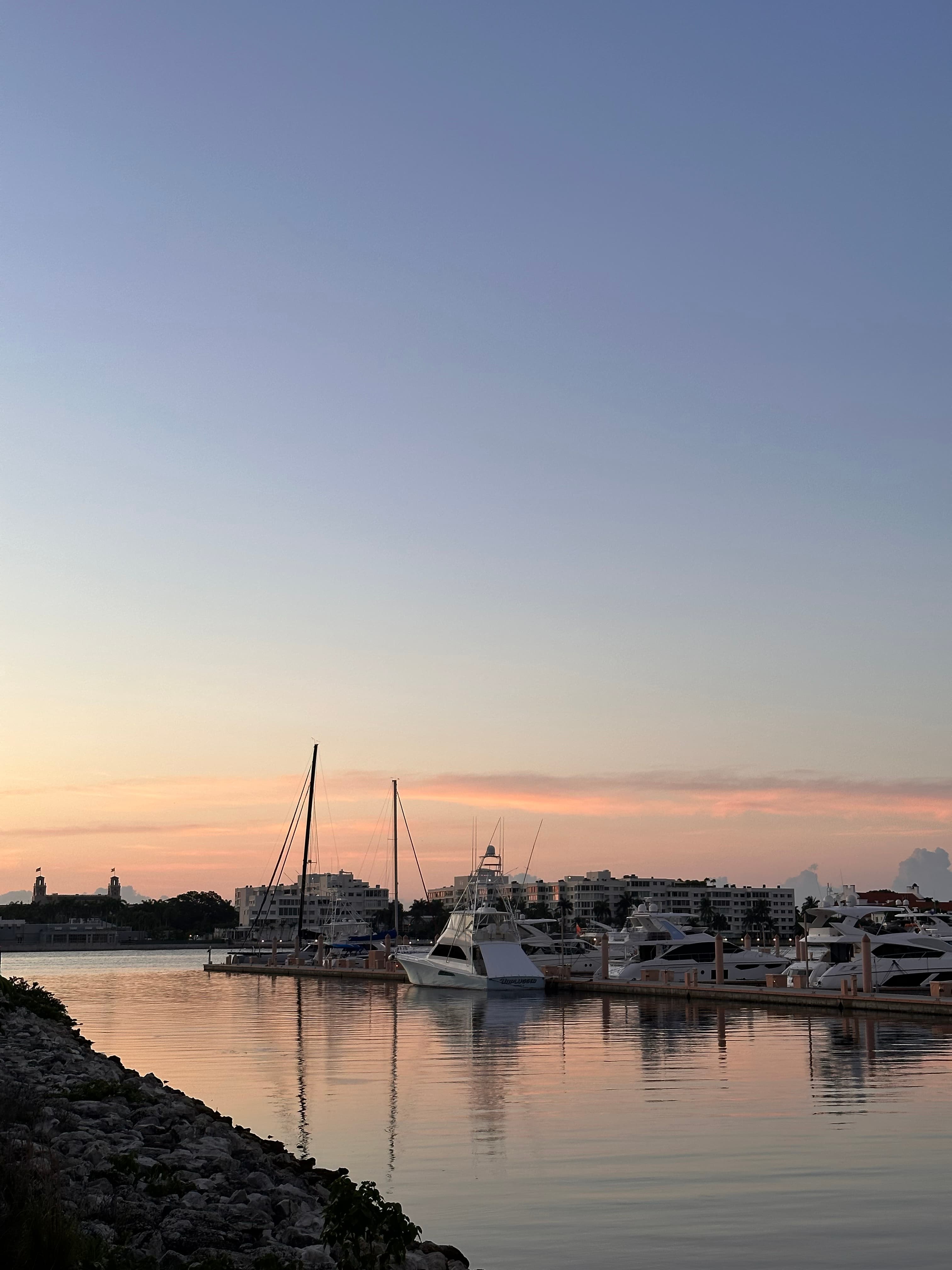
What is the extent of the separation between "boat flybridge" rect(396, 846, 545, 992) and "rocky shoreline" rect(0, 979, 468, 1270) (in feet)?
146

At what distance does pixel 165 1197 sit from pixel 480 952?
5332 cm

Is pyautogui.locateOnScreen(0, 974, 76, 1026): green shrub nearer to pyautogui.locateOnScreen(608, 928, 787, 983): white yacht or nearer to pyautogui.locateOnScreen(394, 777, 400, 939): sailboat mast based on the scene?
pyautogui.locateOnScreen(608, 928, 787, 983): white yacht

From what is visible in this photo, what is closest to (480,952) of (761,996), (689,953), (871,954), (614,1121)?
(689,953)

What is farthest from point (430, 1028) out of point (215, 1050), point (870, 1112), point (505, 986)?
point (870, 1112)

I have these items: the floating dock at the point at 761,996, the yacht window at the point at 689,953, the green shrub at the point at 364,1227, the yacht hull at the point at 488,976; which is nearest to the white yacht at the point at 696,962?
the yacht window at the point at 689,953

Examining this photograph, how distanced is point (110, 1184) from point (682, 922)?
2937 inches

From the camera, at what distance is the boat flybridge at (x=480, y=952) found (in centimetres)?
6406

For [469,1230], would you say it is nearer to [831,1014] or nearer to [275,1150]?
[275,1150]

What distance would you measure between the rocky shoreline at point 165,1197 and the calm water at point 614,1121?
2.25m

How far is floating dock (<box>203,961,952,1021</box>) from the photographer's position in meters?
44.4

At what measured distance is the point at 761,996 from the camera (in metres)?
52.0

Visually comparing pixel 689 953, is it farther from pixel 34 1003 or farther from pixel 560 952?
pixel 34 1003

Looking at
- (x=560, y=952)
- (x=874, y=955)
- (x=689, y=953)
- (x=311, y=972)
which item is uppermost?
(x=874, y=955)

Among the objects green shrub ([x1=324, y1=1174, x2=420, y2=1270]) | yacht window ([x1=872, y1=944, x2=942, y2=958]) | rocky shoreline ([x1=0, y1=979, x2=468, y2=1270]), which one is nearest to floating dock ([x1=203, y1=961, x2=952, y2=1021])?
yacht window ([x1=872, y1=944, x2=942, y2=958])
